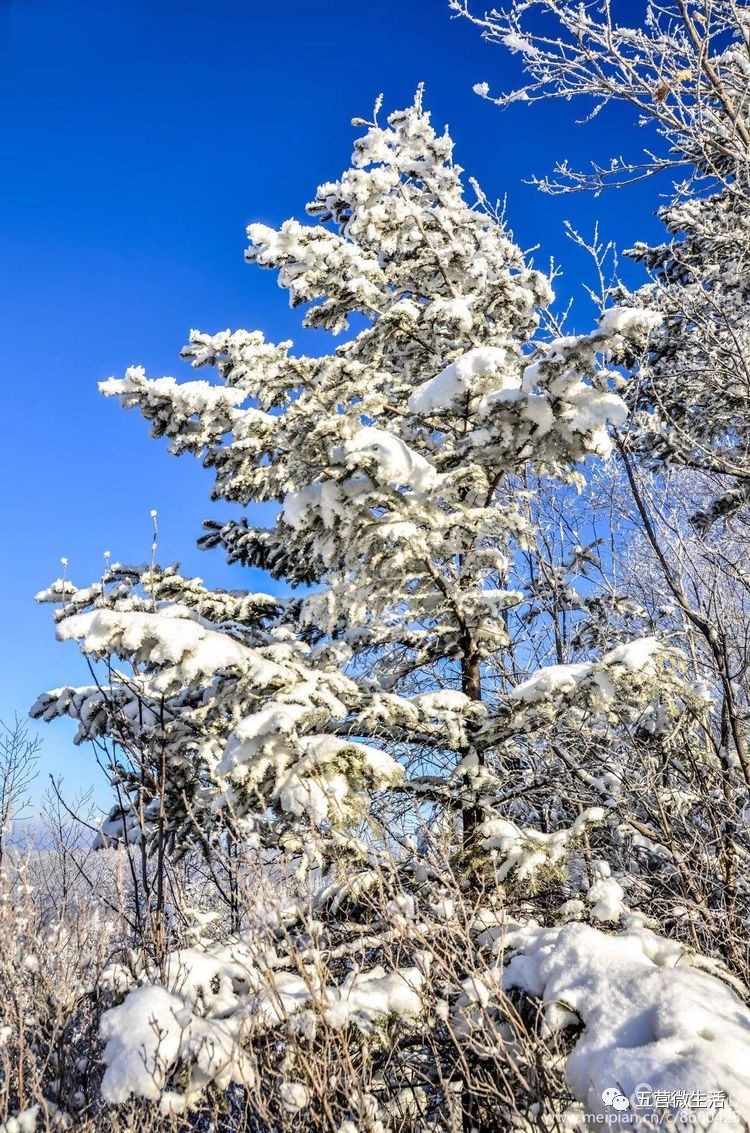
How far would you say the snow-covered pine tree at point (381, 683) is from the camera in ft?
9.83

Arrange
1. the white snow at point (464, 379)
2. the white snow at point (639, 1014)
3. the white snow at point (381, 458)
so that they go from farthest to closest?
the white snow at point (464, 379) → the white snow at point (381, 458) → the white snow at point (639, 1014)

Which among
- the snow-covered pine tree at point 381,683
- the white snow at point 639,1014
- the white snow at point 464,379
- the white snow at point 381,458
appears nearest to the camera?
the white snow at point 639,1014

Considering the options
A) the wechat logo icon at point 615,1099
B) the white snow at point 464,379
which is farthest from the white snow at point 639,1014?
the white snow at point 464,379

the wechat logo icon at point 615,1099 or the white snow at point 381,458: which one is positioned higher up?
the white snow at point 381,458

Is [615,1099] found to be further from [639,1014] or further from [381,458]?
[381,458]

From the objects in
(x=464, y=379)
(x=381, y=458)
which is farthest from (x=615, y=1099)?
(x=464, y=379)

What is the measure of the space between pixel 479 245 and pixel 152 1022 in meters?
8.15

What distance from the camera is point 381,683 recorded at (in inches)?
253

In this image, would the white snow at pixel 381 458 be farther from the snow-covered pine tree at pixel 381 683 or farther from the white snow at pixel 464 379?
the white snow at pixel 464 379

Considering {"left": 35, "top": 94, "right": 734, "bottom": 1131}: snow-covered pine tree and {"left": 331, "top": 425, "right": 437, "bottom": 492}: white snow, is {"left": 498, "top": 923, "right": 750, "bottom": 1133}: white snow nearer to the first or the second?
{"left": 35, "top": 94, "right": 734, "bottom": 1131}: snow-covered pine tree

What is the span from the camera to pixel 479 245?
8.09 m

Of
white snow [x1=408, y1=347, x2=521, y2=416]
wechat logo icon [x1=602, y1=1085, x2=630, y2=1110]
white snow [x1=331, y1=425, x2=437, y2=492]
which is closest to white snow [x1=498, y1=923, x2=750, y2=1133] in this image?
wechat logo icon [x1=602, y1=1085, x2=630, y2=1110]

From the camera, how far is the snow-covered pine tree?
2996 millimetres

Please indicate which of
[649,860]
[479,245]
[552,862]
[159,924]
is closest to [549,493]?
[479,245]
